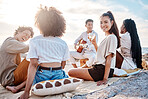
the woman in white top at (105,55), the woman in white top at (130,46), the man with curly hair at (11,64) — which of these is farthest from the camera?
the woman in white top at (130,46)

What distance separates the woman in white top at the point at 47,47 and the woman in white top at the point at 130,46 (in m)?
2.22

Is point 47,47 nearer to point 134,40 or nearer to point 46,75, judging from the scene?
point 46,75

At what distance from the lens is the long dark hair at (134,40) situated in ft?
13.7

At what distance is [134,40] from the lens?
13.7 feet

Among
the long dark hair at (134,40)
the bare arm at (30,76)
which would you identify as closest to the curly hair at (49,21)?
the bare arm at (30,76)

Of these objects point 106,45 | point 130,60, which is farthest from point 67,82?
point 130,60

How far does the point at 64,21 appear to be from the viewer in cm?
249

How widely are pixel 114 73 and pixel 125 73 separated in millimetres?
295

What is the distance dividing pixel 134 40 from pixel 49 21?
2743 mm

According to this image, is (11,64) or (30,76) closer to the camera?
(30,76)

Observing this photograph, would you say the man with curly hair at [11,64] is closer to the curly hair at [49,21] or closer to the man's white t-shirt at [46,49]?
the man's white t-shirt at [46,49]

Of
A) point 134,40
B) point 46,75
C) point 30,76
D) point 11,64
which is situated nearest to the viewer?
point 30,76

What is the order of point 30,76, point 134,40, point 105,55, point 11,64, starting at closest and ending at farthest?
1. point 30,76
2. point 11,64
3. point 105,55
4. point 134,40

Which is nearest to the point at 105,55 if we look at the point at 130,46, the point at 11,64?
the point at 130,46
